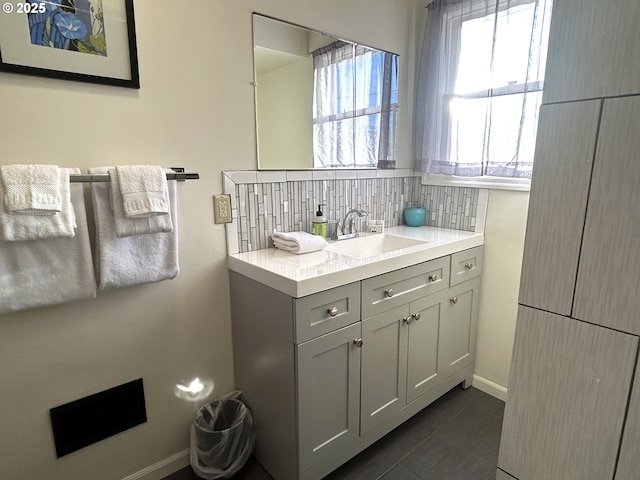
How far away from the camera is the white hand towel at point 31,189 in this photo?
41.2 inches

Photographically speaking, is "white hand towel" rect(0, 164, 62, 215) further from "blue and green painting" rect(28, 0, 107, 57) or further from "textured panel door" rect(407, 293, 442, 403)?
"textured panel door" rect(407, 293, 442, 403)

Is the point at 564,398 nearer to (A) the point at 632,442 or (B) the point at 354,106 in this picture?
(A) the point at 632,442

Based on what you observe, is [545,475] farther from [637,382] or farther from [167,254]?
[167,254]

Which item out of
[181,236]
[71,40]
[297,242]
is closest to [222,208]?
[181,236]

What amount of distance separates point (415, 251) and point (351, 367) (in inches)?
23.8

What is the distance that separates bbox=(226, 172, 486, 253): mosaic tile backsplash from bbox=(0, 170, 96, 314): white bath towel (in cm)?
58

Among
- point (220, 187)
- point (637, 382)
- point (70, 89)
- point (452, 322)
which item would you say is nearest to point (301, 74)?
point (220, 187)

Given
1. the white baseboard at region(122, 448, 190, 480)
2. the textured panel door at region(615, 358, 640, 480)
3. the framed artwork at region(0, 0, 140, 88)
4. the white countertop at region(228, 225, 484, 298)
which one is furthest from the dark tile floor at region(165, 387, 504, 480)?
the framed artwork at region(0, 0, 140, 88)

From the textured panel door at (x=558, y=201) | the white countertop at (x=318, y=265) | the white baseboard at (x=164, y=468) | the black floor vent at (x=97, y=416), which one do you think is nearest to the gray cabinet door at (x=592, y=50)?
the textured panel door at (x=558, y=201)

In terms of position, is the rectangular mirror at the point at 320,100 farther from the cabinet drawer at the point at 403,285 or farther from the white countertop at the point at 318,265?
the cabinet drawer at the point at 403,285

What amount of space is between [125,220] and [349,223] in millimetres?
→ 1230

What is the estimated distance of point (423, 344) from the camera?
6.28 feet

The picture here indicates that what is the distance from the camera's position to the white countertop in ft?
4.50

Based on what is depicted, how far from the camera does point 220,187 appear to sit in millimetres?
1630
